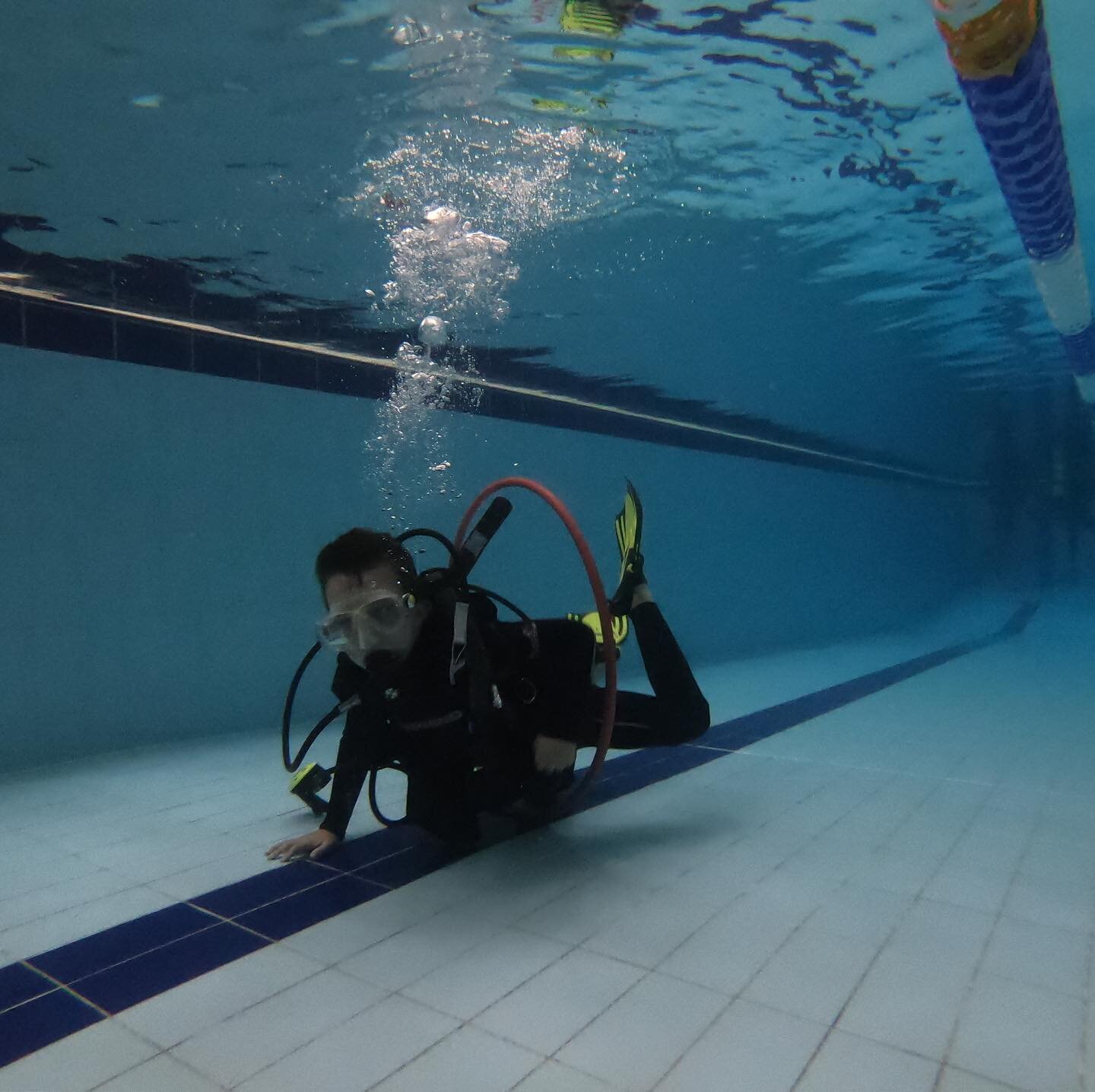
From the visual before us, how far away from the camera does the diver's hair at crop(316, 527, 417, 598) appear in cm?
348

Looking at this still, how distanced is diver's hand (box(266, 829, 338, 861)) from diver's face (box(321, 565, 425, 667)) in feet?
3.98

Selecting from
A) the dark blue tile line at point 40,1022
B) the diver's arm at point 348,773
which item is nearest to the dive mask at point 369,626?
the diver's arm at point 348,773

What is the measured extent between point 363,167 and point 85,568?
405 cm

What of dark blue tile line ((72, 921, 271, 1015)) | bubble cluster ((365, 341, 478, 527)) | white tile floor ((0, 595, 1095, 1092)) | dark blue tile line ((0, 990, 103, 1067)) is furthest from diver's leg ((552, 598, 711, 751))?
bubble cluster ((365, 341, 478, 527))

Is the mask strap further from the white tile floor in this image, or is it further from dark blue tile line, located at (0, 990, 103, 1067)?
dark blue tile line, located at (0, 990, 103, 1067)

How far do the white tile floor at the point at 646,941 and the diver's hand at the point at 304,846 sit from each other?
15cm

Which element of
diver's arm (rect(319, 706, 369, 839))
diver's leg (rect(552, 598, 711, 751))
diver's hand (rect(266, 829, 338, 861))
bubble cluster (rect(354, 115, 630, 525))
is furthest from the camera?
bubble cluster (rect(354, 115, 630, 525))

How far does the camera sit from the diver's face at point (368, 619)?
3336mm

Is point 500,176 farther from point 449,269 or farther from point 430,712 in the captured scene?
point 430,712

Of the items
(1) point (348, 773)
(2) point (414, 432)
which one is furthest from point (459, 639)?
(2) point (414, 432)

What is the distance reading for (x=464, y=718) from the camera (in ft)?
11.6

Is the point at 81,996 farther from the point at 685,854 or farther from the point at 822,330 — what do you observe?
the point at 822,330

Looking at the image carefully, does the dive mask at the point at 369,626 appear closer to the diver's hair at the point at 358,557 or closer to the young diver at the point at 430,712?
the young diver at the point at 430,712

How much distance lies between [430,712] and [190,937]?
1.36 m
